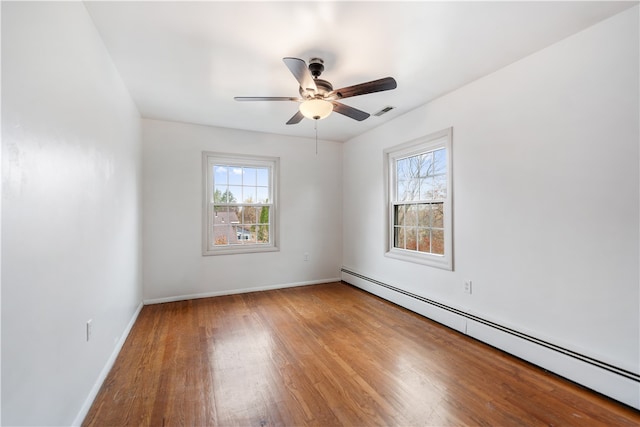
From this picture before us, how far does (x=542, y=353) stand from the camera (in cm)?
228

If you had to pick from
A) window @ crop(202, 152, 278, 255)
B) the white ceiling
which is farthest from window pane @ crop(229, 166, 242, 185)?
the white ceiling

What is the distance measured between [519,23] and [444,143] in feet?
4.46

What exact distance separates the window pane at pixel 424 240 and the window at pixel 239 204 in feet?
7.42

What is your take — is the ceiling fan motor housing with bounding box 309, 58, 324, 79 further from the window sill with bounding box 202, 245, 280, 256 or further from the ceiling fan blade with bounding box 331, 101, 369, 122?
the window sill with bounding box 202, 245, 280, 256

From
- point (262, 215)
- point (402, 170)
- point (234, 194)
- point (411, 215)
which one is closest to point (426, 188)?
point (411, 215)

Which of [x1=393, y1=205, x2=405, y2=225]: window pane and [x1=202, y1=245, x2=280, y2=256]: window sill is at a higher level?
[x1=393, y1=205, x2=405, y2=225]: window pane

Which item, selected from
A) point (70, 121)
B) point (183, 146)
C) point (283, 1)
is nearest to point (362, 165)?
point (183, 146)

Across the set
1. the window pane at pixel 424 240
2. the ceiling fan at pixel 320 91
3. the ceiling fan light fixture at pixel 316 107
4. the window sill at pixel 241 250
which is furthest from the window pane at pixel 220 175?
the window pane at pixel 424 240

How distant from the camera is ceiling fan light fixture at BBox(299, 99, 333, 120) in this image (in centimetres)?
250

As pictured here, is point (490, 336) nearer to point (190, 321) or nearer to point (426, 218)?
point (426, 218)

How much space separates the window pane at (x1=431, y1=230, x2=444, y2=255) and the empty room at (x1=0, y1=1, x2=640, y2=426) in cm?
4

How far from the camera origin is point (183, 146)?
4141 millimetres

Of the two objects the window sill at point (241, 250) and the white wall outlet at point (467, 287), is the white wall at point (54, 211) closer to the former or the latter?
the window sill at point (241, 250)

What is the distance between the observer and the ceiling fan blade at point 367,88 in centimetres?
222
